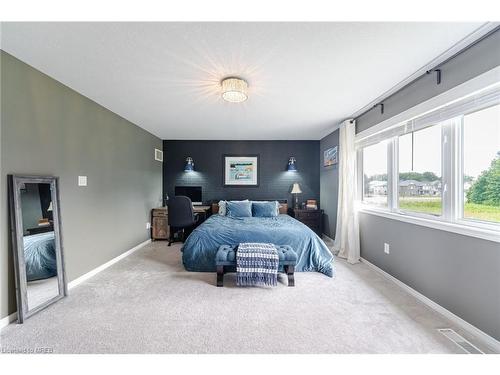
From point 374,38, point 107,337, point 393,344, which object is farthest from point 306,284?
point 374,38

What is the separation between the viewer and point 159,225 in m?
4.57

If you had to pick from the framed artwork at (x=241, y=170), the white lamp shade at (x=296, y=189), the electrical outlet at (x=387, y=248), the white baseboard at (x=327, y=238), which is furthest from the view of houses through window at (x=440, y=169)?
the framed artwork at (x=241, y=170)

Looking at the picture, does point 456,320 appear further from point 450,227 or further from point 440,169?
point 440,169

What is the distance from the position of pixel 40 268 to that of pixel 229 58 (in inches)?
108

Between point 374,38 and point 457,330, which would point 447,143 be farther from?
point 457,330

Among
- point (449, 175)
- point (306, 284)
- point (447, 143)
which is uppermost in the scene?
point (447, 143)

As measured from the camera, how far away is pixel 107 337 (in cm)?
163

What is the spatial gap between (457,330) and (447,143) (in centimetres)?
166

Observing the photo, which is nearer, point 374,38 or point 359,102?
point 374,38

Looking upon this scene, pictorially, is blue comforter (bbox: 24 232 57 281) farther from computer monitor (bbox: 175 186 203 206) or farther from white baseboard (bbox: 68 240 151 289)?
computer monitor (bbox: 175 186 203 206)

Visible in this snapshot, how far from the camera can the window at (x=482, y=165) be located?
66.3 inches

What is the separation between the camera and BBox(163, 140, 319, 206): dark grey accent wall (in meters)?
5.29

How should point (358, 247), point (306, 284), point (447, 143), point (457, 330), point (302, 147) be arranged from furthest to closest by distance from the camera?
point (302, 147) < point (358, 247) < point (306, 284) < point (447, 143) < point (457, 330)

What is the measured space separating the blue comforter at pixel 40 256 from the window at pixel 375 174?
4.17m
